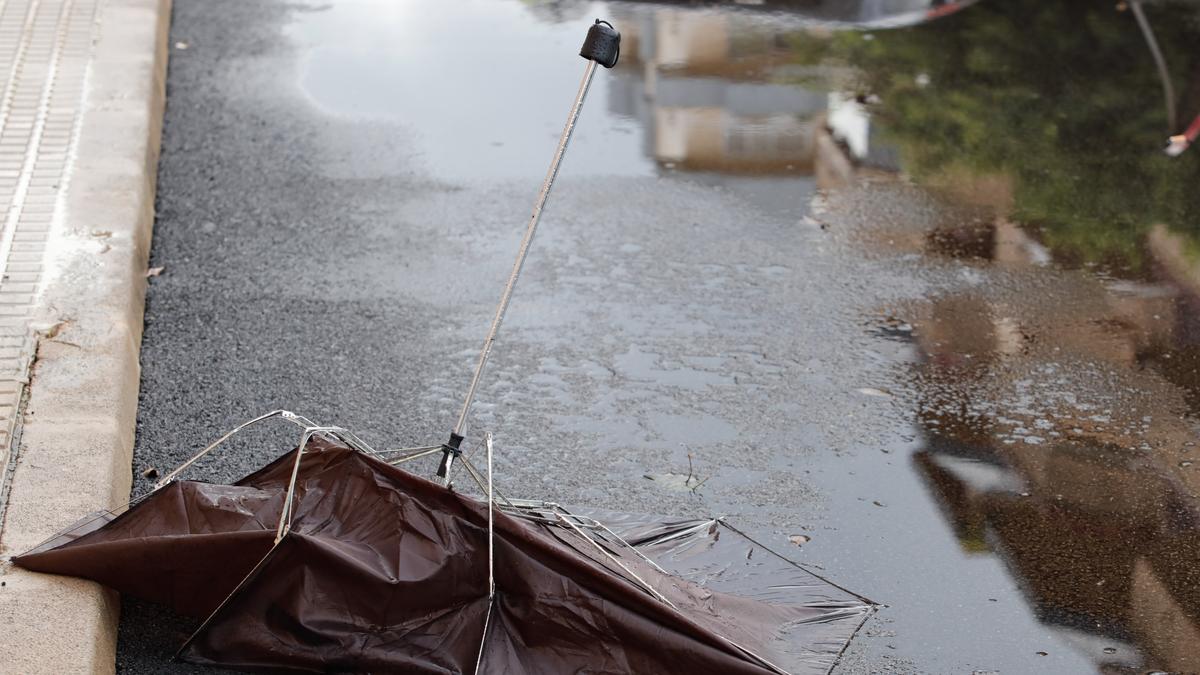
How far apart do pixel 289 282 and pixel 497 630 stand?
3.42 metres

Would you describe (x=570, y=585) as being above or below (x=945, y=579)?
above

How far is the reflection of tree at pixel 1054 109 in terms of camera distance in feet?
26.0

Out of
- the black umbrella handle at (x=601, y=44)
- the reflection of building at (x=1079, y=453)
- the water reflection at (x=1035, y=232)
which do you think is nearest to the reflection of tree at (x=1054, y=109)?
the water reflection at (x=1035, y=232)

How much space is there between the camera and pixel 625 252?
7.43 metres

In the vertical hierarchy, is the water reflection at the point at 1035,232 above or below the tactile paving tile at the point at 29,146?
below

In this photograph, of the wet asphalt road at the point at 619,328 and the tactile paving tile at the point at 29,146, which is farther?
the tactile paving tile at the point at 29,146

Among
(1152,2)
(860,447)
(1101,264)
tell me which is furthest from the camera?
(1152,2)

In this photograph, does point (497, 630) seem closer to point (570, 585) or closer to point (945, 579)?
point (570, 585)

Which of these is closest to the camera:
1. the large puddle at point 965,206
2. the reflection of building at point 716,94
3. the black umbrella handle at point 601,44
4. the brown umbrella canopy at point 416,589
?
the brown umbrella canopy at point 416,589

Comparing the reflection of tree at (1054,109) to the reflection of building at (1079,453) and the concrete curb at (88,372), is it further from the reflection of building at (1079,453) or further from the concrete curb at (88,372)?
the concrete curb at (88,372)

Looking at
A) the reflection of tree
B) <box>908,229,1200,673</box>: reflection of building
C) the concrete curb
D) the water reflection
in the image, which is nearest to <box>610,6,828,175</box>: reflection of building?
the water reflection

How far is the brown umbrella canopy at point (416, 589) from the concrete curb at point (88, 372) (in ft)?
0.67

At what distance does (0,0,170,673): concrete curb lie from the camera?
429 centimetres

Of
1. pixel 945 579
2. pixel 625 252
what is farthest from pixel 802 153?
pixel 945 579
